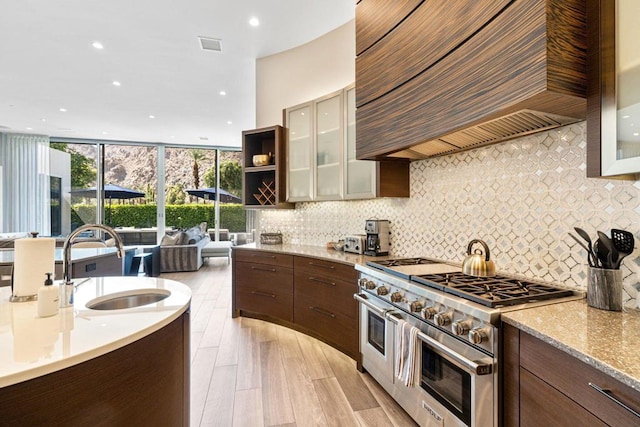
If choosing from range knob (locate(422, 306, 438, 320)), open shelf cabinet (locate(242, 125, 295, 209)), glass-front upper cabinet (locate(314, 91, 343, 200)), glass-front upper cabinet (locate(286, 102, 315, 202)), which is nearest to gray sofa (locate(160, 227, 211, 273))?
Result: open shelf cabinet (locate(242, 125, 295, 209))

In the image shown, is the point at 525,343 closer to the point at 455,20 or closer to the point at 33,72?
the point at 455,20

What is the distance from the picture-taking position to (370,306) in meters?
2.21

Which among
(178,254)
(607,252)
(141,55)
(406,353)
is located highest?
(141,55)

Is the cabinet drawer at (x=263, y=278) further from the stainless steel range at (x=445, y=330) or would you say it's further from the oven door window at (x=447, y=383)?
the oven door window at (x=447, y=383)

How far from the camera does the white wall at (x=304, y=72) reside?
351 cm

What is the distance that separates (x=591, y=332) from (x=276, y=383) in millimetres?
2003

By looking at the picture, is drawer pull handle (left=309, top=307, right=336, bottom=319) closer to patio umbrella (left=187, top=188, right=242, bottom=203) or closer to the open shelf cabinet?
the open shelf cabinet

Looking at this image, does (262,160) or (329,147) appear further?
(262,160)

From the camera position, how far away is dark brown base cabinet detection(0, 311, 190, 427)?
0.86 meters

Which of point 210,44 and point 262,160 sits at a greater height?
point 210,44

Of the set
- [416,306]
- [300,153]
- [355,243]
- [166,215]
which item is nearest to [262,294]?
[355,243]

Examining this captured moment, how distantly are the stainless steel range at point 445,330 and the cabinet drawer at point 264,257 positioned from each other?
1.23 m

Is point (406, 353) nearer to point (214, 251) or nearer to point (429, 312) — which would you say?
point (429, 312)

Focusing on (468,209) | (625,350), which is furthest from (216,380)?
(625,350)
